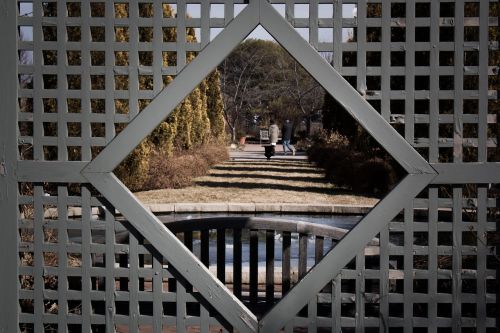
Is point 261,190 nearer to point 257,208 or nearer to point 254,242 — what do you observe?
point 257,208

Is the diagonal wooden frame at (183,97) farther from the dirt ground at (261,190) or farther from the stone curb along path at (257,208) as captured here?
the dirt ground at (261,190)

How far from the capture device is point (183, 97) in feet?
11.5

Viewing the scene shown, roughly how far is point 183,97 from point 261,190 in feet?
43.9

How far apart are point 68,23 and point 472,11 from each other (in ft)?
22.1

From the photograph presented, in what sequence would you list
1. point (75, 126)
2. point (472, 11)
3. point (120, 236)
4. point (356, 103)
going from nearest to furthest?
point (356, 103), point (120, 236), point (472, 11), point (75, 126)

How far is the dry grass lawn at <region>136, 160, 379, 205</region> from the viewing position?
1487cm

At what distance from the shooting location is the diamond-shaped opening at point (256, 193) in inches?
219

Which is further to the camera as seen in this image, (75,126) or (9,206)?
(75,126)

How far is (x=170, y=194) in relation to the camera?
15656 mm

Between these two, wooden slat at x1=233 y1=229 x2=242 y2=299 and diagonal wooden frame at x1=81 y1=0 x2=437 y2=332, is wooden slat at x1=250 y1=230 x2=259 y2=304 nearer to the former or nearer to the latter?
wooden slat at x1=233 y1=229 x2=242 y2=299

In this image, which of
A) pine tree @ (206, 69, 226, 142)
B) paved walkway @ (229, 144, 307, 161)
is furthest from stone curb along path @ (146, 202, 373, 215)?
pine tree @ (206, 69, 226, 142)

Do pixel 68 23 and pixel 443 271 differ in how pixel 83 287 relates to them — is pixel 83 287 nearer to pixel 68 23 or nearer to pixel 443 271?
pixel 68 23

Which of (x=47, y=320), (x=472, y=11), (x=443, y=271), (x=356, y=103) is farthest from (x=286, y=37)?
(x=472, y=11)

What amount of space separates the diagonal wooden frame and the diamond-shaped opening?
1629 mm
